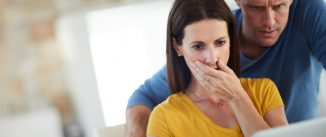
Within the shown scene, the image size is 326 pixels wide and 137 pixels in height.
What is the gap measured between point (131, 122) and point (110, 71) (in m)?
0.12

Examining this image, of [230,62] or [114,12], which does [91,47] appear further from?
[230,62]

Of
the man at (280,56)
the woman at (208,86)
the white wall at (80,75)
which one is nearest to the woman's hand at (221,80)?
the woman at (208,86)

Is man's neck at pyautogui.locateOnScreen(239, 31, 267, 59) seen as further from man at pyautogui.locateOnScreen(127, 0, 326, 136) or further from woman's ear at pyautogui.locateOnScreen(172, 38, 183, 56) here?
woman's ear at pyautogui.locateOnScreen(172, 38, 183, 56)

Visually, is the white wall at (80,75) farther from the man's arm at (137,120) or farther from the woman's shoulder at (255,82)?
the woman's shoulder at (255,82)

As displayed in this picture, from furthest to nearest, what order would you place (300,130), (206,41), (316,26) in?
(316,26) < (206,41) < (300,130)

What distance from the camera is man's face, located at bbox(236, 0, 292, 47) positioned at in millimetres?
1208

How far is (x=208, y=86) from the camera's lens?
112cm

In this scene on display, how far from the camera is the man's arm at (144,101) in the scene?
1.23 metres

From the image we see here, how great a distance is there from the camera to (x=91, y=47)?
125 cm

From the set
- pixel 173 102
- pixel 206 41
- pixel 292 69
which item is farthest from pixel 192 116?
pixel 292 69

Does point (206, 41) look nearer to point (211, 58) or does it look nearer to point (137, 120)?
point (211, 58)

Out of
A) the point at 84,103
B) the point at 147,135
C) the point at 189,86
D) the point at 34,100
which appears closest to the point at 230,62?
the point at 189,86

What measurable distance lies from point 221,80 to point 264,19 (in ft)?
0.64

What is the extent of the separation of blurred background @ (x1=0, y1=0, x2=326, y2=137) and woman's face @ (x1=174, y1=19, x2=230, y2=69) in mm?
133
